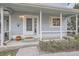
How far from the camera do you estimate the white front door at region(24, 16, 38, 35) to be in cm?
2001

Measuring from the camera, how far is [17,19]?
19.8 m

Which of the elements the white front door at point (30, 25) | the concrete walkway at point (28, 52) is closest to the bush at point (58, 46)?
the concrete walkway at point (28, 52)

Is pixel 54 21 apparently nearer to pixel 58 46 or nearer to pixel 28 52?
pixel 58 46

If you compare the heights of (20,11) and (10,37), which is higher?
(20,11)

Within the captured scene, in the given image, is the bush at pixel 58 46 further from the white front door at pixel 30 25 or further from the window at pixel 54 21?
the window at pixel 54 21

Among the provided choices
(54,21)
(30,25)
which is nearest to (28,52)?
(30,25)

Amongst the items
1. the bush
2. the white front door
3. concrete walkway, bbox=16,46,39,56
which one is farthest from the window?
concrete walkway, bbox=16,46,39,56

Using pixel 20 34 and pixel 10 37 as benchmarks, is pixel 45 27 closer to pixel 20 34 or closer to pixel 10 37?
pixel 20 34

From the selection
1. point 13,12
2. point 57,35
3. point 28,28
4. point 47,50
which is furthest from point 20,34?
point 47,50

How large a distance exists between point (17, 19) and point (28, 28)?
150 cm

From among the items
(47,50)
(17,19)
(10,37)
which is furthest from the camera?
(17,19)

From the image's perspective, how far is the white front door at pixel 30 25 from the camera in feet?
65.6

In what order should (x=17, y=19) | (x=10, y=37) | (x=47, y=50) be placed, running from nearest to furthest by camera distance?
(x=47, y=50)
(x=10, y=37)
(x=17, y=19)

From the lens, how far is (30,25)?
66.2ft
